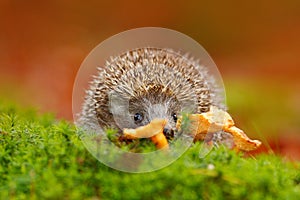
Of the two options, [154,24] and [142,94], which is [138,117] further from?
[154,24]

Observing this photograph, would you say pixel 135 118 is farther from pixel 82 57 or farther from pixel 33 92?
pixel 82 57

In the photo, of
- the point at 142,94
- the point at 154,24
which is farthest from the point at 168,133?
the point at 154,24

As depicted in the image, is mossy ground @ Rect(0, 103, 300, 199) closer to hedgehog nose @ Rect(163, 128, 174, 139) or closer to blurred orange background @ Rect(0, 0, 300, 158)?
hedgehog nose @ Rect(163, 128, 174, 139)

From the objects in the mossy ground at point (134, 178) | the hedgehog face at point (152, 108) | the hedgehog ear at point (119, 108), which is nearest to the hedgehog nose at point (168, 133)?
the mossy ground at point (134, 178)

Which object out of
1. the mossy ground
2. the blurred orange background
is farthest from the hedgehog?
the blurred orange background

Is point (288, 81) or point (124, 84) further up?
point (124, 84)

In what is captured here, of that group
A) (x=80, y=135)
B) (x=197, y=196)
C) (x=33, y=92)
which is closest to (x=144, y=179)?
(x=197, y=196)

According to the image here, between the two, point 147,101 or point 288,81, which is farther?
point 288,81

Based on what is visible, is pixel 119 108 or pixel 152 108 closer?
pixel 152 108
